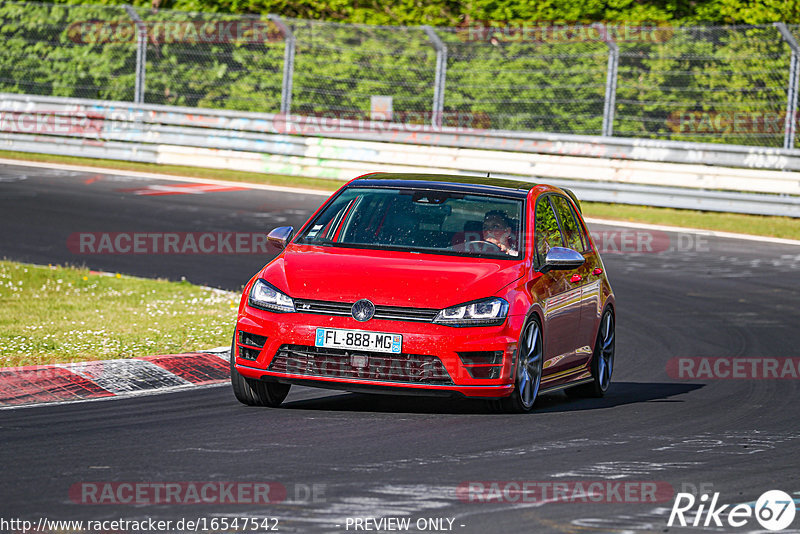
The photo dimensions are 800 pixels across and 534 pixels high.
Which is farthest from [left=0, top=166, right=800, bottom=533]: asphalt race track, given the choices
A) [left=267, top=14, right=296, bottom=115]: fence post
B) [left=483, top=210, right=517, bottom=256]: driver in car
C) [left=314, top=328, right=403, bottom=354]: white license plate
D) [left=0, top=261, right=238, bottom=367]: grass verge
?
[left=267, top=14, right=296, bottom=115]: fence post

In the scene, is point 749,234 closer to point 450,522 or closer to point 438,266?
point 438,266

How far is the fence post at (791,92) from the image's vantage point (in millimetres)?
22656

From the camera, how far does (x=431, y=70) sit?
25.5m

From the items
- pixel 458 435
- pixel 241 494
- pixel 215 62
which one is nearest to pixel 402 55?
pixel 215 62

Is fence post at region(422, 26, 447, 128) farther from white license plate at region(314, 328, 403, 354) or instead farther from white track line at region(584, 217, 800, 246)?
white license plate at region(314, 328, 403, 354)

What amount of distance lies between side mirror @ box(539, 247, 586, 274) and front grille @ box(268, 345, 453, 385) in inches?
51.3

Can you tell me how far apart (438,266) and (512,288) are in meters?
0.48

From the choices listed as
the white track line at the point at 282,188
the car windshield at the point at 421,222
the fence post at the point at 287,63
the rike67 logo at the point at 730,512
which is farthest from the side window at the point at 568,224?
the fence post at the point at 287,63

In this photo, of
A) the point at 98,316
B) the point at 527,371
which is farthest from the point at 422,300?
the point at 98,316

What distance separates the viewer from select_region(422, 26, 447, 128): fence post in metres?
25.1

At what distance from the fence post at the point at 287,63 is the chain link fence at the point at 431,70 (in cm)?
2

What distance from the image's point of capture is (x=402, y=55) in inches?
1006

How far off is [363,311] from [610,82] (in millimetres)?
16200

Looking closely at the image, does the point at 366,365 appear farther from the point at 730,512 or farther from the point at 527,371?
the point at 730,512
